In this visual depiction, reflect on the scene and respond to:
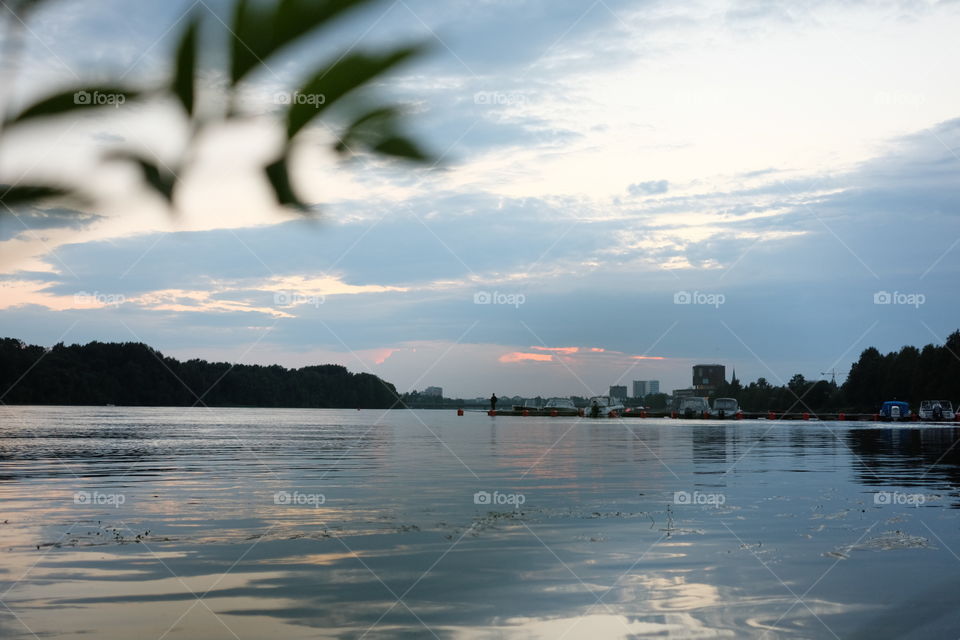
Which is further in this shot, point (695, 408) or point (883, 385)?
point (883, 385)

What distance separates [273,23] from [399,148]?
270 mm

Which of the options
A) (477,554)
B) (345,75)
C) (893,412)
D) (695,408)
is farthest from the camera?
(695,408)

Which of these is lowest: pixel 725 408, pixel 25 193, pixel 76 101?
pixel 725 408

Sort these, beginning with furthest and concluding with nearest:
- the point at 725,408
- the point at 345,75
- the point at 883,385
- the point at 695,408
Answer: the point at 883,385
the point at 695,408
the point at 725,408
the point at 345,75

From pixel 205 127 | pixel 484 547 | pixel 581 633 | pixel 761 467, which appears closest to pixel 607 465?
pixel 761 467

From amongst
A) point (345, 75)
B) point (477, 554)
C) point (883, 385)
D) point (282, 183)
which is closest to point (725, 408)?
A: point (883, 385)

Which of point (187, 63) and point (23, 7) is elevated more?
point (23, 7)

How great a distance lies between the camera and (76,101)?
1554mm

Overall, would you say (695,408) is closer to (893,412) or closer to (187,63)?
(893,412)

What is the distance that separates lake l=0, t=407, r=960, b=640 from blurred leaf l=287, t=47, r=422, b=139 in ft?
18.2

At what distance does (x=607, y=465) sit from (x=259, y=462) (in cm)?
862

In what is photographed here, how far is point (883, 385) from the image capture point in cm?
13375

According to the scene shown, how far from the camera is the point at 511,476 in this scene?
1944cm

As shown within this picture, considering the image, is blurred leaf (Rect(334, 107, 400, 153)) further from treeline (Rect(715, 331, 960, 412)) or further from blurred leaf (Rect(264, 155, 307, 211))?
treeline (Rect(715, 331, 960, 412))
